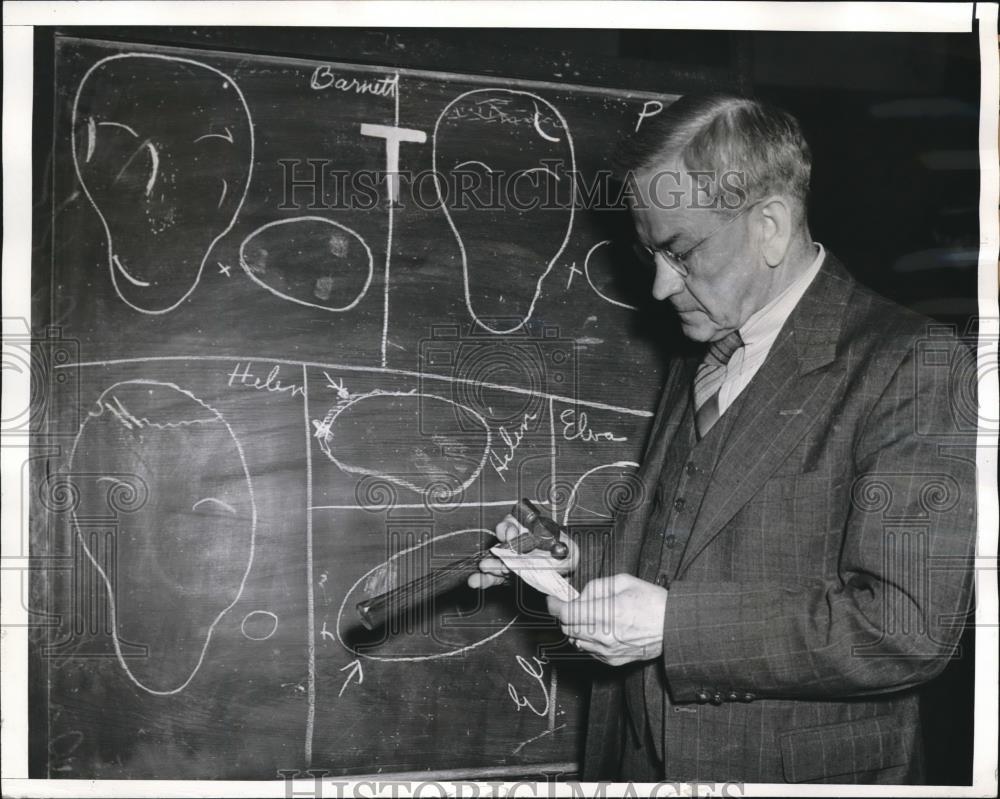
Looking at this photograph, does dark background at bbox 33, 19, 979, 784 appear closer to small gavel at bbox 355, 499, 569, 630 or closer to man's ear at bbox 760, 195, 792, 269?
man's ear at bbox 760, 195, 792, 269

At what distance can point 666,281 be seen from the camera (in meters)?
1.55

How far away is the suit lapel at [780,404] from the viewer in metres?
1.42

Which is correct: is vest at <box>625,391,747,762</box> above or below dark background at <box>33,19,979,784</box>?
below

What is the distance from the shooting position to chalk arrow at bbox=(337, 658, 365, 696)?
1715 millimetres

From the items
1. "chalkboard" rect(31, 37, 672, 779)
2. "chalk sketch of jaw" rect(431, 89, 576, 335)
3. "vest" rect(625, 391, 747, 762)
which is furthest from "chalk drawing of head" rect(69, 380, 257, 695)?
"vest" rect(625, 391, 747, 762)

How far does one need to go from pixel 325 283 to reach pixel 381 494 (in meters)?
0.38

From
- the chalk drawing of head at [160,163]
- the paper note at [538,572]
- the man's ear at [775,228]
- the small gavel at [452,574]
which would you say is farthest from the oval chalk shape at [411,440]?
the man's ear at [775,228]

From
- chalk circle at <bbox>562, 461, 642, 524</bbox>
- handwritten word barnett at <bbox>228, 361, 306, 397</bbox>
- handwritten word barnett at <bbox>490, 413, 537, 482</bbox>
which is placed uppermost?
handwritten word barnett at <bbox>228, 361, 306, 397</bbox>

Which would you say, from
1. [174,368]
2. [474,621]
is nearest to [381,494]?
[474,621]

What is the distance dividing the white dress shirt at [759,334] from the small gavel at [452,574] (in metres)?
0.33

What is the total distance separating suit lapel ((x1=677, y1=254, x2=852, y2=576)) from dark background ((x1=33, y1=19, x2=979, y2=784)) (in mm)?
341

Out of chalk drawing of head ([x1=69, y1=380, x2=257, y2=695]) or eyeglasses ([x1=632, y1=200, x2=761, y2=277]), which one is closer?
eyeglasses ([x1=632, y1=200, x2=761, y2=277])

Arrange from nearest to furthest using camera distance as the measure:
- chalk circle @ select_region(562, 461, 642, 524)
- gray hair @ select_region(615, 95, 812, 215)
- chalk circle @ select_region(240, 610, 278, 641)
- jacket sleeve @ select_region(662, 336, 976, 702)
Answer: jacket sleeve @ select_region(662, 336, 976, 702), gray hair @ select_region(615, 95, 812, 215), chalk circle @ select_region(240, 610, 278, 641), chalk circle @ select_region(562, 461, 642, 524)

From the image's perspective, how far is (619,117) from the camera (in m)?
1.84
